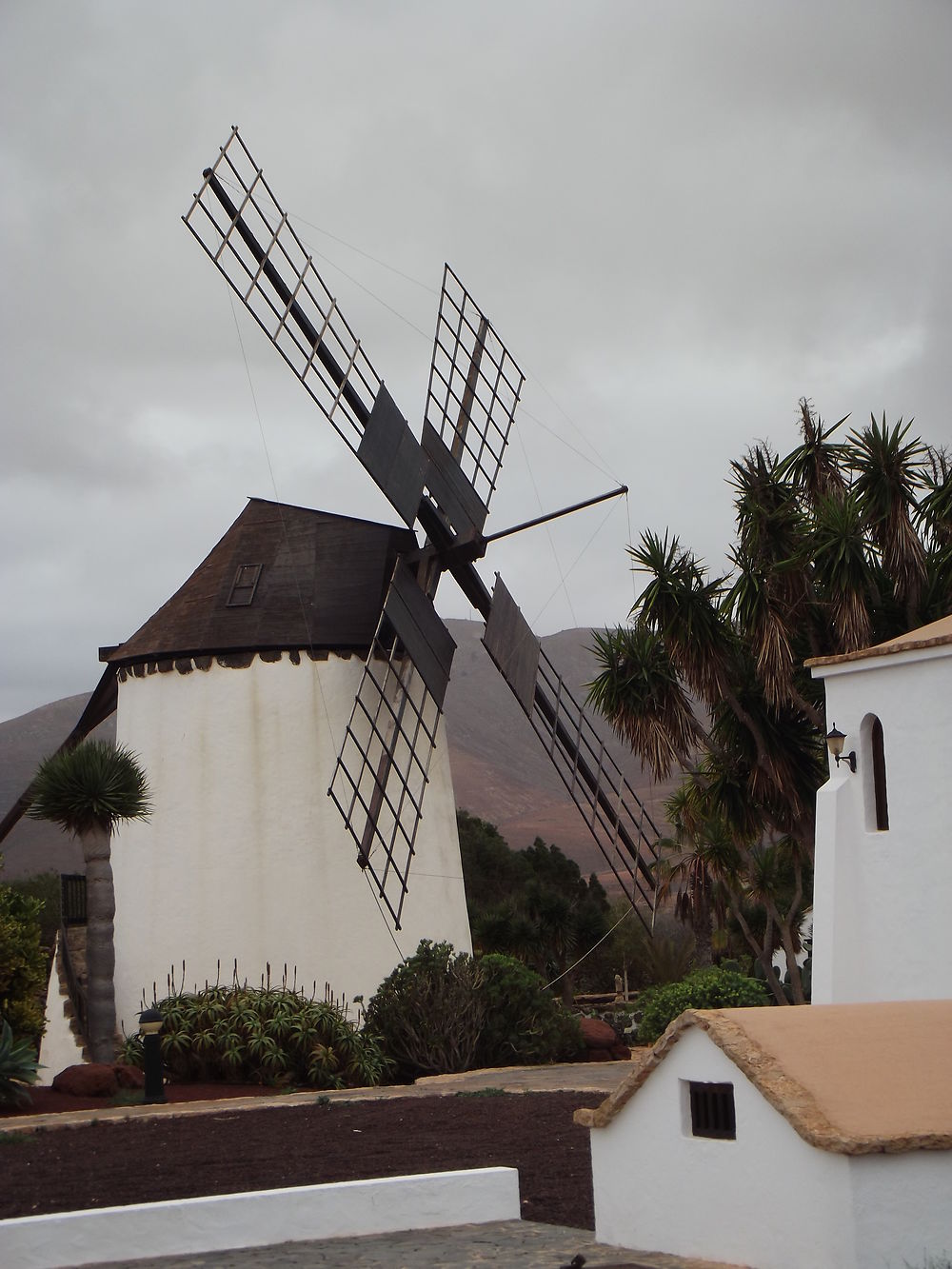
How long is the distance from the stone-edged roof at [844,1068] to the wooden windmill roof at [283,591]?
12.8m

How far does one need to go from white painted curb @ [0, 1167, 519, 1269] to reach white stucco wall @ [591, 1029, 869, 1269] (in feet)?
3.30

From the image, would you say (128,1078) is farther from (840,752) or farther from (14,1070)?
(840,752)

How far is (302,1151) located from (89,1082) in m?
5.27

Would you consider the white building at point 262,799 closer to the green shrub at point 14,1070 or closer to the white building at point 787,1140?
the green shrub at point 14,1070

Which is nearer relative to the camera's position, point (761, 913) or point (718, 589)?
point (718, 589)

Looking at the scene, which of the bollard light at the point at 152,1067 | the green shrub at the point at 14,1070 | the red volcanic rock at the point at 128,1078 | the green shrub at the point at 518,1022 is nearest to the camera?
the green shrub at the point at 14,1070

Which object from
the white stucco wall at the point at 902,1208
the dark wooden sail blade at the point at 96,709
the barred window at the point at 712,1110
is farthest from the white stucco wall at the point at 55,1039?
the white stucco wall at the point at 902,1208

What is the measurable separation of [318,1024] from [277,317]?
983cm

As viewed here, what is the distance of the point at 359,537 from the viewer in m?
21.2

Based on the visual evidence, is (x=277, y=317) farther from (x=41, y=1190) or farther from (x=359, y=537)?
(x=41, y=1190)

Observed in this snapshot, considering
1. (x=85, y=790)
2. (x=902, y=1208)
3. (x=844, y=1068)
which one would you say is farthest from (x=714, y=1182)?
(x=85, y=790)

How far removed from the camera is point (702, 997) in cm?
1886

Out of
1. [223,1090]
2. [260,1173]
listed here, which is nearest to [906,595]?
[223,1090]

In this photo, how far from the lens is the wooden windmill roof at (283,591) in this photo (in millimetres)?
20156
